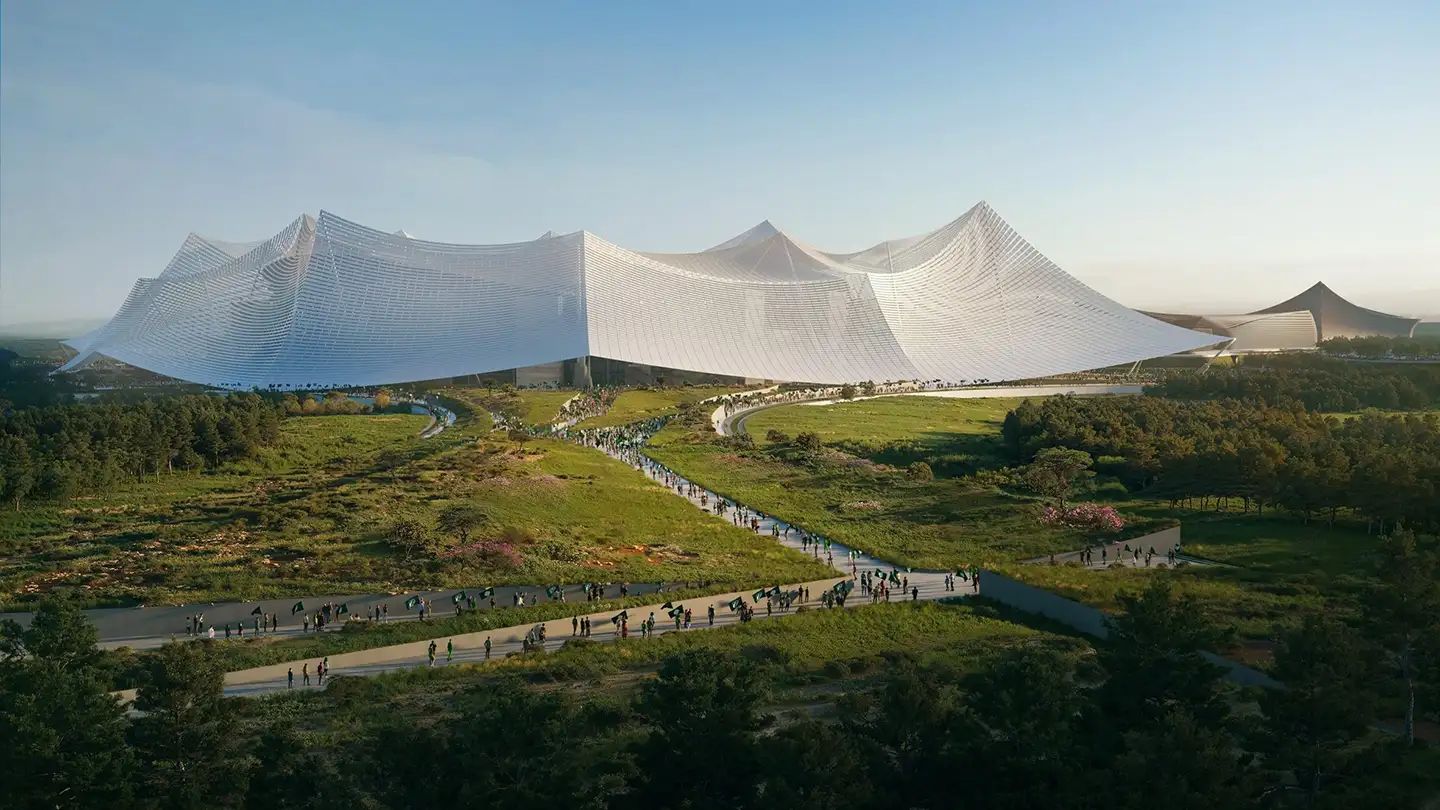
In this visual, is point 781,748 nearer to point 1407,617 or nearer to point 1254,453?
point 1407,617

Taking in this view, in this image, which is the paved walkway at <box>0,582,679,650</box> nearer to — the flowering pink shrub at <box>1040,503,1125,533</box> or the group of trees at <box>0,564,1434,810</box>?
the group of trees at <box>0,564,1434,810</box>

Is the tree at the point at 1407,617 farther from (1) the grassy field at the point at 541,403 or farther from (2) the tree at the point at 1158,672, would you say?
(1) the grassy field at the point at 541,403

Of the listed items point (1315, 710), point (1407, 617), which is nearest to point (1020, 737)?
point (1315, 710)

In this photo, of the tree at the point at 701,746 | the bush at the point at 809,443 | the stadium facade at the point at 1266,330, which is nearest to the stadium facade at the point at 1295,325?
the stadium facade at the point at 1266,330

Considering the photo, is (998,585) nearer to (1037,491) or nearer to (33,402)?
(1037,491)

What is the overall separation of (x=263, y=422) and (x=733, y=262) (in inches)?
1460

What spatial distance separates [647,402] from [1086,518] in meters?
23.7

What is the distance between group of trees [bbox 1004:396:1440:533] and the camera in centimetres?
1858

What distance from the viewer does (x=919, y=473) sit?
26.5 meters

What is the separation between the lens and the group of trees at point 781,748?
7504mm

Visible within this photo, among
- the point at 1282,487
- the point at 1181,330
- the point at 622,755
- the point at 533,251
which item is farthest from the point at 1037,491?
the point at 1181,330

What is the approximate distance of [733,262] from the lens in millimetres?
63031

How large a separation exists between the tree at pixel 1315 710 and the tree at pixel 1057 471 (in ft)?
44.2

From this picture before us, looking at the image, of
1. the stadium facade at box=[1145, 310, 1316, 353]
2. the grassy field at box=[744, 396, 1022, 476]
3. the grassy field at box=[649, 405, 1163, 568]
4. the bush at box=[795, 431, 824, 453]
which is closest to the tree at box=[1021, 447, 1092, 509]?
the grassy field at box=[649, 405, 1163, 568]
